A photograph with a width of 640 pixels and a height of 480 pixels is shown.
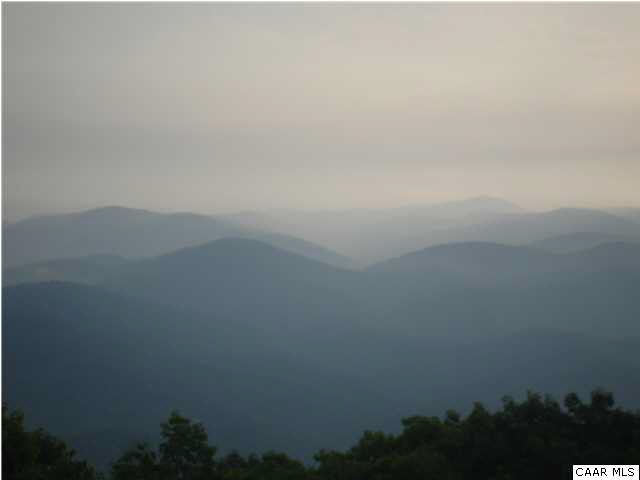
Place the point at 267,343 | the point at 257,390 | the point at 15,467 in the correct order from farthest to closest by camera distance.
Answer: the point at 267,343 < the point at 257,390 < the point at 15,467

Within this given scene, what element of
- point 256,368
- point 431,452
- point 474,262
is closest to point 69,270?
point 256,368

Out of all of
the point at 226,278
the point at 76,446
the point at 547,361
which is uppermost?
the point at 226,278

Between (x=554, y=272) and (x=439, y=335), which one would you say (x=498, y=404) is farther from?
(x=554, y=272)

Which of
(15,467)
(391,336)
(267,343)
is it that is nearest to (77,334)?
(267,343)

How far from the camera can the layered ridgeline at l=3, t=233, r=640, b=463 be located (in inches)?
2827

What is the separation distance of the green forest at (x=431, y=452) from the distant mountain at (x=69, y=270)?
148464 mm

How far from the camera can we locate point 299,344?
4031 inches

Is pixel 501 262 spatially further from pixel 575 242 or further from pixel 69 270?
pixel 69 270

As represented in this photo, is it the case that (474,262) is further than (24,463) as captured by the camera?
Yes

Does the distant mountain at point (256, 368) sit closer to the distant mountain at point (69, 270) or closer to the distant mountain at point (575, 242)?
the distant mountain at point (69, 270)

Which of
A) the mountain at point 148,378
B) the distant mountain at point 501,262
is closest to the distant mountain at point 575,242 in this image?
the distant mountain at point 501,262

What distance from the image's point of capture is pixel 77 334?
90.4m

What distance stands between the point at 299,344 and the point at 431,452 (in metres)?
85.4

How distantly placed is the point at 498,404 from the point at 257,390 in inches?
1456
